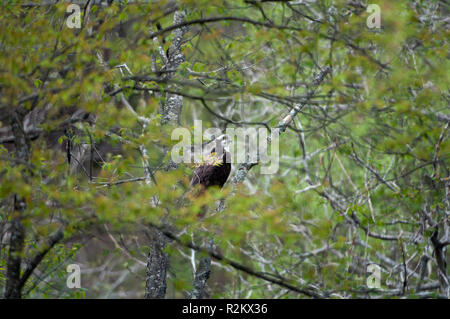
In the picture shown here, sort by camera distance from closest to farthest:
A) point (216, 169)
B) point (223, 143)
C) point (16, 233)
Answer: point (16, 233) < point (216, 169) < point (223, 143)

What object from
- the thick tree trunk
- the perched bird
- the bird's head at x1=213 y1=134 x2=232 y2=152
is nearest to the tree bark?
the thick tree trunk

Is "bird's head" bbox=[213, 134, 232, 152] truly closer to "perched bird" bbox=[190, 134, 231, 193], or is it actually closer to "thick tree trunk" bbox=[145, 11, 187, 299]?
"perched bird" bbox=[190, 134, 231, 193]

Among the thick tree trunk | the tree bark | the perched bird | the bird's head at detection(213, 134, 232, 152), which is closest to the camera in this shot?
the tree bark

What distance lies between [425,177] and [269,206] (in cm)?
316

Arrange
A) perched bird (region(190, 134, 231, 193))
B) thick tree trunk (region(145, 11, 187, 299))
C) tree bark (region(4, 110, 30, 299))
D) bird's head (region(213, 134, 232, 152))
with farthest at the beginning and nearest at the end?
1. bird's head (region(213, 134, 232, 152))
2. perched bird (region(190, 134, 231, 193))
3. thick tree trunk (region(145, 11, 187, 299))
4. tree bark (region(4, 110, 30, 299))

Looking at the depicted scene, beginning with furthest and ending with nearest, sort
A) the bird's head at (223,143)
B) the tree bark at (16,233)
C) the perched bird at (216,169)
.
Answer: the bird's head at (223,143) < the perched bird at (216,169) < the tree bark at (16,233)

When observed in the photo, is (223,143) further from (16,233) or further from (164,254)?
(16,233)

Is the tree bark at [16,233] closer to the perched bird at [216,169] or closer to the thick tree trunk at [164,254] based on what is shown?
the thick tree trunk at [164,254]

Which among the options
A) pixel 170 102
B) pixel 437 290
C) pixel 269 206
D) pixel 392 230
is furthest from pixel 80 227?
pixel 392 230

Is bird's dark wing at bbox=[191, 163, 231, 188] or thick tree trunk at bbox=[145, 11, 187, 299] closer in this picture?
Result: thick tree trunk at bbox=[145, 11, 187, 299]

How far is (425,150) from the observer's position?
4520 millimetres

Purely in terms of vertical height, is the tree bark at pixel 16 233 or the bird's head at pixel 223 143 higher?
the bird's head at pixel 223 143

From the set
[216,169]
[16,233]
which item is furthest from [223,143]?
[16,233]

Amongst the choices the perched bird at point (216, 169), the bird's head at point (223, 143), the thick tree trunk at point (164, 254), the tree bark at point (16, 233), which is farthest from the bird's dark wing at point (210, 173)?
the tree bark at point (16, 233)
